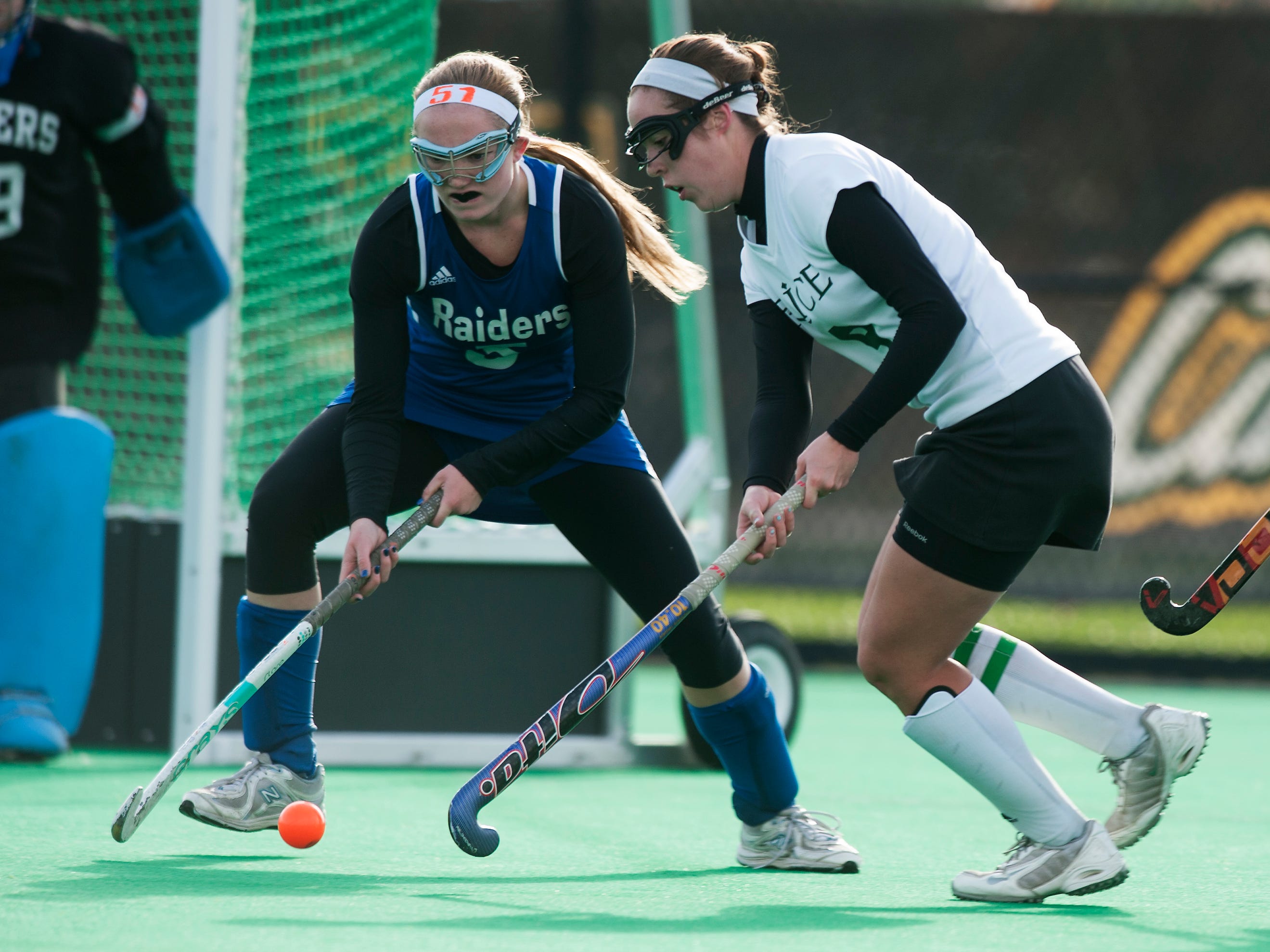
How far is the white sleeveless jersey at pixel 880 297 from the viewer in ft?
8.54

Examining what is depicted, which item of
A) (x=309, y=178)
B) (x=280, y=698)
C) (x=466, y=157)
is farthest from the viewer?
(x=309, y=178)

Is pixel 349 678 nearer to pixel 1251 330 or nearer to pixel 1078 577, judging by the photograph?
pixel 1078 577

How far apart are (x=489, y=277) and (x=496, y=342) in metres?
0.12

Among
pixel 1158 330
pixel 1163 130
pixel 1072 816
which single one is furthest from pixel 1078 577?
pixel 1072 816

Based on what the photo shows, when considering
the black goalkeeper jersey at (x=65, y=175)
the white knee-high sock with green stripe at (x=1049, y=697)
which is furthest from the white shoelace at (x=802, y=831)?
the black goalkeeper jersey at (x=65, y=175)

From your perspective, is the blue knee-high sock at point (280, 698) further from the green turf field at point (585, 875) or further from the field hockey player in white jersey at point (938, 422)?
the field hockey player in white jersey at point (938, 422)

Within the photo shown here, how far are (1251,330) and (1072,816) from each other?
530cm

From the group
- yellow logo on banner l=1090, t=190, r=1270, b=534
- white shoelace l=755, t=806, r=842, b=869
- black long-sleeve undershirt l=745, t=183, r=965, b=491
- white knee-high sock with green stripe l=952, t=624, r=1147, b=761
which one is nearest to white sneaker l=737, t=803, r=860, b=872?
white shoelace l=755, t=806, r=842, b=869

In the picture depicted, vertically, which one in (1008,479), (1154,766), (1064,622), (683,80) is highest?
(683,80)

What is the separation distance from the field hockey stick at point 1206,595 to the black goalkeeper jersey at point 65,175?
264cm

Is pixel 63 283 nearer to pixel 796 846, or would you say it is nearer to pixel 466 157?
pixel 466 157

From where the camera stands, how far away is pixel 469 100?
8.87 feet

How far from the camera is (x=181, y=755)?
2.74 metres

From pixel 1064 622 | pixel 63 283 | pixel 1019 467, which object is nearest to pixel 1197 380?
pixel 1064 622
